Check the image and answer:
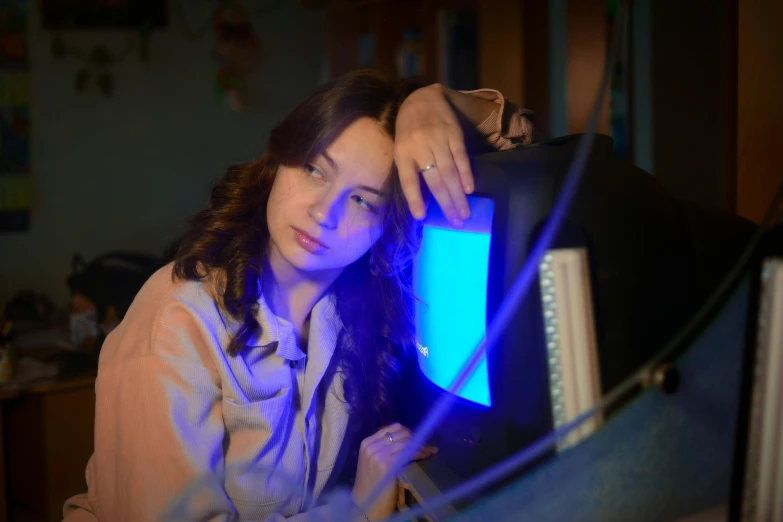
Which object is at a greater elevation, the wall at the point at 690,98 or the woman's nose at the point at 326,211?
the wall at the point at 690,98

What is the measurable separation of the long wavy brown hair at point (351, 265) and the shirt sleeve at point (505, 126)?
0.12 meters

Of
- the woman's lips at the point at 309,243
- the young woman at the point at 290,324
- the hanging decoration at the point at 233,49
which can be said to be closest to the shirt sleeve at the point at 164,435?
the young woman at the point at 290,324

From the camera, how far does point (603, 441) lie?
569mm

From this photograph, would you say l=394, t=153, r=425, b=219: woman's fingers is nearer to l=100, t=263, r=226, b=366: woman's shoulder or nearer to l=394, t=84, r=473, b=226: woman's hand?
l=394, t=84, r=473, b=226: woman's hand

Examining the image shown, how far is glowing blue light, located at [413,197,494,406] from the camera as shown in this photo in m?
0.68

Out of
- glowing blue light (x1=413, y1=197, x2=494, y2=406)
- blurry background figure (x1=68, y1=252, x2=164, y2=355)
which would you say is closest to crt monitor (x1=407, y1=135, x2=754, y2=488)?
glowing blue light (x1=413, y1=197, x2=494, y2=406)

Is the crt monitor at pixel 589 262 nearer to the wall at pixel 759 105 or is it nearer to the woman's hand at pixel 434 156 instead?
the woman's hand at pixel 434 156

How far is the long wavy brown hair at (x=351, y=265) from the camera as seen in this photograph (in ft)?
2.81

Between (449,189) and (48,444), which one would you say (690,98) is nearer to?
(449,189)

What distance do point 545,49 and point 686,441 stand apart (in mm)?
1127

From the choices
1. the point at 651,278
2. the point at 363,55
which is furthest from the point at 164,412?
the point at 363,55

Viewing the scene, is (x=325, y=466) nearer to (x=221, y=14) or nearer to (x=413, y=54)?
(x=413, y=54)

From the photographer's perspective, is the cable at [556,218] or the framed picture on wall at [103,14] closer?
the cable at [556,218]

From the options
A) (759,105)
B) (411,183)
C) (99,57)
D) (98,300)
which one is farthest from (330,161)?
(99,57)
